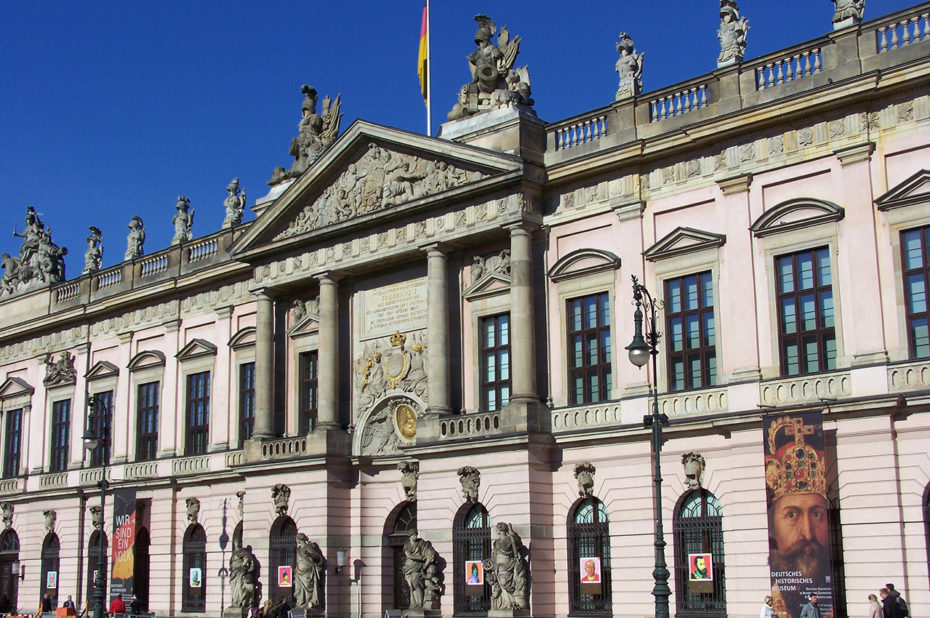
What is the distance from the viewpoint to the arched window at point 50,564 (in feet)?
154

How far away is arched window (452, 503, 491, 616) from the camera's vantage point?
32.0m

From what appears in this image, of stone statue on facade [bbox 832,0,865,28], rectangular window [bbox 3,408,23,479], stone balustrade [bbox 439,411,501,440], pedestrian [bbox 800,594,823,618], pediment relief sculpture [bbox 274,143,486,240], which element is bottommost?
pedestrian [bbox 800,594,823,618]

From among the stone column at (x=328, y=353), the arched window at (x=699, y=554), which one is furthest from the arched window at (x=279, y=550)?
the arched window at (x=699, y=554)

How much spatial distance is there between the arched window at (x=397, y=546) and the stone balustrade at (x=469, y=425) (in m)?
3.51

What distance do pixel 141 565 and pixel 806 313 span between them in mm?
27514

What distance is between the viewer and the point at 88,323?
161 ft

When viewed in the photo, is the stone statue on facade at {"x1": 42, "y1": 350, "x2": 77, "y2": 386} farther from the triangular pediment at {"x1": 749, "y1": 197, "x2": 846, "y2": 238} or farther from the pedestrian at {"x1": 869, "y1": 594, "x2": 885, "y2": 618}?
the pedestrian at {"x1": 869, "y1": 594, "x2": 885, "y2": 618}

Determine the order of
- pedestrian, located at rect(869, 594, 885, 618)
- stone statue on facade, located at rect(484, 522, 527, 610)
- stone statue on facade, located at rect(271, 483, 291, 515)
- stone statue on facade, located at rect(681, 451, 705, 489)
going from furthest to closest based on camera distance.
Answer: stone statue on facade, located at rect(271, 483, 291, 515) → stone statue on facade, located at rect(484, 522, 527, 610) → stone statue on facade, located at rect(681, 451, 705, 489) → pedestrian, located at rect(869, 594, 885, 618)

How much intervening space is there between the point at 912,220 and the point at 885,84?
3141mm

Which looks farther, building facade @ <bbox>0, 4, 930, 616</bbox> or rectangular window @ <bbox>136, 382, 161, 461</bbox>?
rectangular window @ <bbox>136, 382, 161, 461</bbox>

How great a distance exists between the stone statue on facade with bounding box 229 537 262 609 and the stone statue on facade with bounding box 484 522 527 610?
9.77 meters

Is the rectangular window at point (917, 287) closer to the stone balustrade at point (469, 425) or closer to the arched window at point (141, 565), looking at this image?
the stone balustrade at point (469, 425)

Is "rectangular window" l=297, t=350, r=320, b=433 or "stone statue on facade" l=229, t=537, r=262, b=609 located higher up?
"rectangular window" l=297, t=350, r=320, b=433

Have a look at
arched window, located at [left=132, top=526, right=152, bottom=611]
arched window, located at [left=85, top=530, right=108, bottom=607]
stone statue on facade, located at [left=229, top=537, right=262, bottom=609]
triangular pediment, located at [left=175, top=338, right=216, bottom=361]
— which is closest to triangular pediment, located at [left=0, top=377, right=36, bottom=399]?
arched window, located at [left=85, top=530, right=108, bottom=607]
